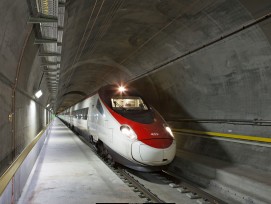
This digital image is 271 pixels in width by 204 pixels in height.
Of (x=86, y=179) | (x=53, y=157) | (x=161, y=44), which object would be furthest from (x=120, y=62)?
(x=86, y=179)

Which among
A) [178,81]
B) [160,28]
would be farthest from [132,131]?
[178,81]

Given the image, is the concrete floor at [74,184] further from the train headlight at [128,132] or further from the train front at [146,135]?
the train headlight at [128,132]

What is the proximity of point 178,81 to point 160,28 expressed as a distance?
2986 millimetres

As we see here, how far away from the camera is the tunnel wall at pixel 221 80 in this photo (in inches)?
330

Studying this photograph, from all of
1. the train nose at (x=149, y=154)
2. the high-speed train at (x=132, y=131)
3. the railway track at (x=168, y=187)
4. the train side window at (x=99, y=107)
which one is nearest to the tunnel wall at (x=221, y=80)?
the railway track at (x=168, y=187)

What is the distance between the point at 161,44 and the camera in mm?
12008

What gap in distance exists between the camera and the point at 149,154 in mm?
8203

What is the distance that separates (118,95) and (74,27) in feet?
8.93

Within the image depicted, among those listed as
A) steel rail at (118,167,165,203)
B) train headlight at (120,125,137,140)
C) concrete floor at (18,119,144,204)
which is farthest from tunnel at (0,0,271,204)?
steel rail at (118,167,165,203)

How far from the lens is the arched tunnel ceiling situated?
26.3 feet

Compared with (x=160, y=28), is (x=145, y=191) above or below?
below

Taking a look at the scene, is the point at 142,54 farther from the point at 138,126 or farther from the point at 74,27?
the point at 138,126

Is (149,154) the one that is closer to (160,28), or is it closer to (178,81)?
(160,28)

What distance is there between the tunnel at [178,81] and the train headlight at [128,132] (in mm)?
136
